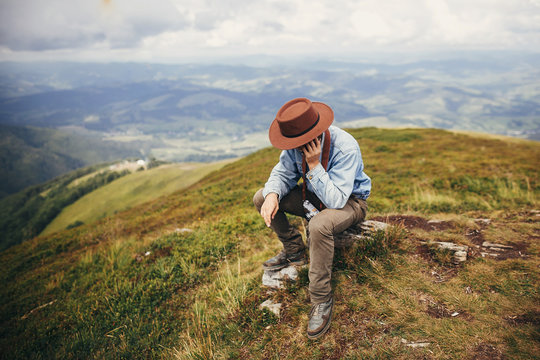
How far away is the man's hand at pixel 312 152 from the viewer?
403cm

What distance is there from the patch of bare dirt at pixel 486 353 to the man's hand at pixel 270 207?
2986mm

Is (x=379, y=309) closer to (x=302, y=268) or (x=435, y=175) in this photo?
(x=302, y=268)

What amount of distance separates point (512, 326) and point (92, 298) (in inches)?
305

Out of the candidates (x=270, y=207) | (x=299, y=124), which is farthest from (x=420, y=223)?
(x=299, y=124)

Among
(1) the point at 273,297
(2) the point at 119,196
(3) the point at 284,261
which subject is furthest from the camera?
(2) the point at 119,196

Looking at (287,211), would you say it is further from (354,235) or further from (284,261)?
(354,235)

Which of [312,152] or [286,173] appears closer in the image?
[312,152]


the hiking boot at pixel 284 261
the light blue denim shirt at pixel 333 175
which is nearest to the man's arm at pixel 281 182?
the light blue denim shirt at pixel 333 175

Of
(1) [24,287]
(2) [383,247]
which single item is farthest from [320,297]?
(1) [24,287]

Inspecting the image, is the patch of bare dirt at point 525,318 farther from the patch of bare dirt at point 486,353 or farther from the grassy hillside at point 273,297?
the patch of bare dirt at point 486,353

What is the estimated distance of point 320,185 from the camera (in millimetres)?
4039

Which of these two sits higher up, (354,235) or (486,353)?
(354,235)

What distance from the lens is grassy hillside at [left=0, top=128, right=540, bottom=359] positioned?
11.1 feet

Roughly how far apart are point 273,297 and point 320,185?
2221 millimetres
